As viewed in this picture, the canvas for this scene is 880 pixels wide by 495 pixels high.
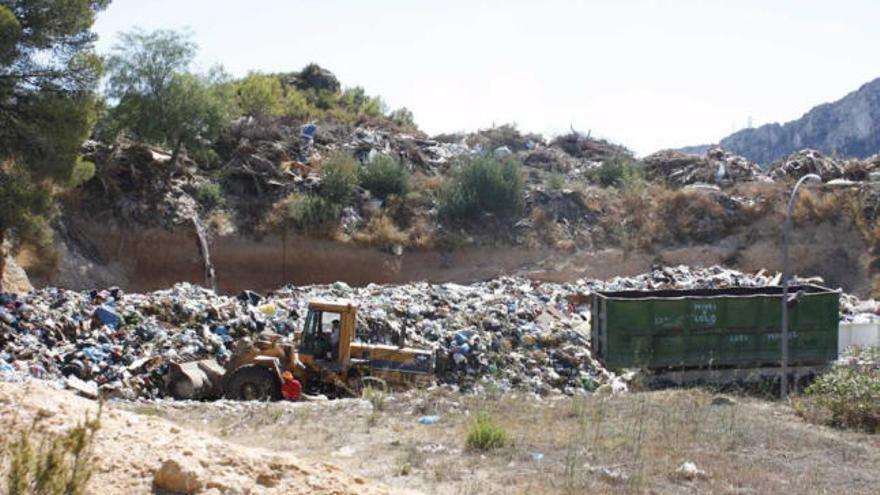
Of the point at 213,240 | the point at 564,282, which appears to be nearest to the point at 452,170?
the point at 564,282

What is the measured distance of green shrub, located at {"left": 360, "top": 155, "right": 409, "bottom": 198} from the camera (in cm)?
2930

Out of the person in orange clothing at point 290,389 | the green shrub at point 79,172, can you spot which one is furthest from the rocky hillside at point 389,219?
the person in orange clothing at point 290,389

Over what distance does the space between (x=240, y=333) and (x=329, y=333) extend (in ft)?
10.5

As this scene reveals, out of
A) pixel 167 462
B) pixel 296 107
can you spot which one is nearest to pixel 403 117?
pixel 296 107

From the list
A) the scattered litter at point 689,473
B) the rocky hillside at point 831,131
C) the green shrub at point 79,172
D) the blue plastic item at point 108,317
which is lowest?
the scattered litter at point 689,473

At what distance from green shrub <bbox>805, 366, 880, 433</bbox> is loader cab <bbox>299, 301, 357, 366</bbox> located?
6408 millimetres

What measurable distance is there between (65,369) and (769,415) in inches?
390

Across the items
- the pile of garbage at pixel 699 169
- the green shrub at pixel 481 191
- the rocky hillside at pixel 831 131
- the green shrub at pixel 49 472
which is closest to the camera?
the green shrub at pixel 49 472

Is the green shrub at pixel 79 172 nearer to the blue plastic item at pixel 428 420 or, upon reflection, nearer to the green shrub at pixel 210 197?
the green shrub at pixel 210 197

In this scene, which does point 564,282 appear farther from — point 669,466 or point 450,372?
point 669,466

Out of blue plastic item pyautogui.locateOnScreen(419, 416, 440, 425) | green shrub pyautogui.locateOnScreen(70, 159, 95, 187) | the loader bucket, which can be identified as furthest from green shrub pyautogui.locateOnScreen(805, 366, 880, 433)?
green shrub pyautogui.locateOnScreen(70, 159, 95, 187)

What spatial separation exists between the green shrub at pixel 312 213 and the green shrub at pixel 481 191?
3869 mm

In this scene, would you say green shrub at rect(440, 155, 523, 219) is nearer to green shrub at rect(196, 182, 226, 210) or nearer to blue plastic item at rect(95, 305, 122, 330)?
green shrub at rect(196, 182, 226, 210)

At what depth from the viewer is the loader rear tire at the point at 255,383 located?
42.4 feet
